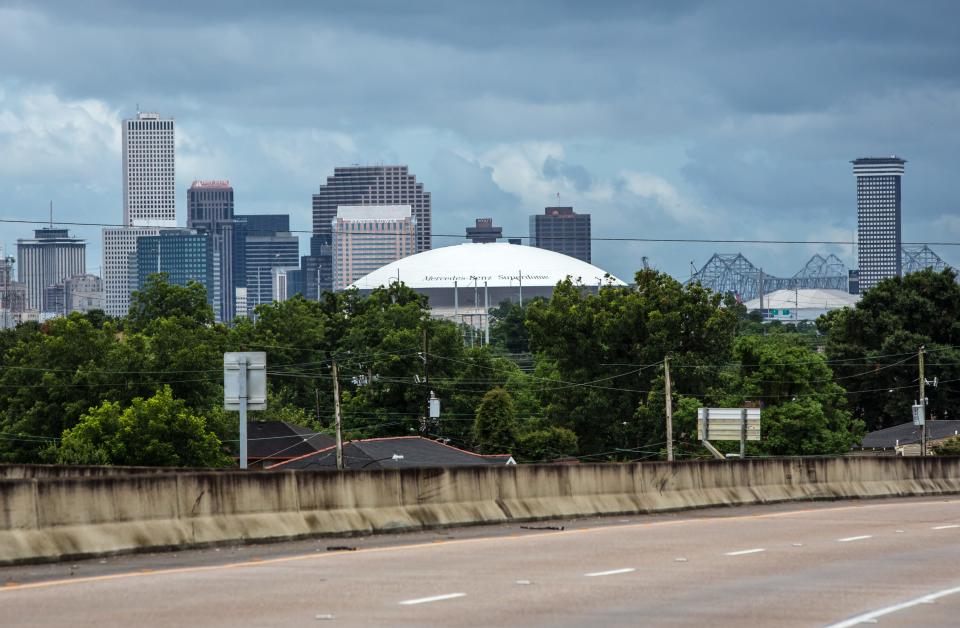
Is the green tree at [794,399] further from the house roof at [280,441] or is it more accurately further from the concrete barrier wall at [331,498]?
the concrete barrier wall at [331,498]

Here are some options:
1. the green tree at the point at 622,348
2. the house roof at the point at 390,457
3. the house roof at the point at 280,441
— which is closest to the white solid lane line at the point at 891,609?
the house roof at the point at 390,457

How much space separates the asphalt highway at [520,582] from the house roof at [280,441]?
54211 mm

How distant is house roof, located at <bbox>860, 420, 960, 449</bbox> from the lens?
96500mm

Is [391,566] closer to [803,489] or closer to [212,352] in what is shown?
[803,489]

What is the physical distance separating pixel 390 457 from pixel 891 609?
177ft

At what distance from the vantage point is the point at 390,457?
2734 inches

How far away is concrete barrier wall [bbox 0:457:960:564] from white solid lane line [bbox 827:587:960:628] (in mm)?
9111

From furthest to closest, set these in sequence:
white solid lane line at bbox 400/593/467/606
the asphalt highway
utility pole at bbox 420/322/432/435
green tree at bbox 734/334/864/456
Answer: utility pole at bbox 420/322/432/435, green tree at bbox 734/334/864/456, white solid lane line at bbox 400/593/467/606, the asphalt highway

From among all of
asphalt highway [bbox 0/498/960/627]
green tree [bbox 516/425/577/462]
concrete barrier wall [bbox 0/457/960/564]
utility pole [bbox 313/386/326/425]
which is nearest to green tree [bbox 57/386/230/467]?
green tree [bbox 516/425/577/462]

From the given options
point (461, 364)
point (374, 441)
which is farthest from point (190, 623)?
point (461, 364)

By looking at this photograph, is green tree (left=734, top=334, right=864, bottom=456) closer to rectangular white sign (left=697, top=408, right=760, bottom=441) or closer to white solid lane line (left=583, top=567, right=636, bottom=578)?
rectangular white sign (left=697, top=408, right=760, bottom=441)

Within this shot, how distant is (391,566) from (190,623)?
18.3ft

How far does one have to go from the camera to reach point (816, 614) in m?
15.5

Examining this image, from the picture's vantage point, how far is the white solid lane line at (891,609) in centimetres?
1486
